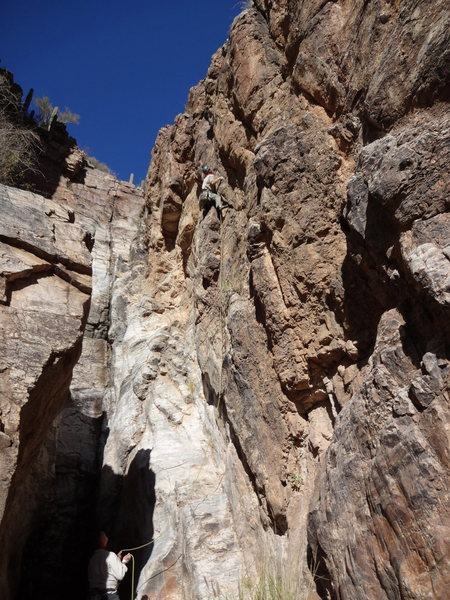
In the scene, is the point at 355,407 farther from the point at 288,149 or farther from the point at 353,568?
the point at 288,149

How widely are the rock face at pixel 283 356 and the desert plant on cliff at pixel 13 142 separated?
656cm

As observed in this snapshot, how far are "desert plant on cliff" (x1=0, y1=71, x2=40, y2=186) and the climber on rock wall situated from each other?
19.4ft

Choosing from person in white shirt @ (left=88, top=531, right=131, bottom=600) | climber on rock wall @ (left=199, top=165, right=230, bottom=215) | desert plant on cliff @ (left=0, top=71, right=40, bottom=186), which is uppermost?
desert plant on cliff @ (left=0, top=71, right=40, bottom=186)

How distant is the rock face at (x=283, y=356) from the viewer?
4.06 m

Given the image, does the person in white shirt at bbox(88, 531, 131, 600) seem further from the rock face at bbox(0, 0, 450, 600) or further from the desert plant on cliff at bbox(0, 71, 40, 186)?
the desert plant on cliff at bbox(0, 71, 40, 186)

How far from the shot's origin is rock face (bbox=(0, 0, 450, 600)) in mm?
4062

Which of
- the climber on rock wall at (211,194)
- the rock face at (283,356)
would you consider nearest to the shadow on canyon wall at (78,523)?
the rock face at (283,356)

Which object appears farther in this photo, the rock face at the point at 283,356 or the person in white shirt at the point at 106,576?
the person in white shirt at the point at 106,576

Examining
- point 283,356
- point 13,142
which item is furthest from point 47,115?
point 283,356

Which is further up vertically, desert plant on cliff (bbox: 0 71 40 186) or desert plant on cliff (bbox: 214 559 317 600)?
desert plant on cliff (bbox: 0 71 40 186)

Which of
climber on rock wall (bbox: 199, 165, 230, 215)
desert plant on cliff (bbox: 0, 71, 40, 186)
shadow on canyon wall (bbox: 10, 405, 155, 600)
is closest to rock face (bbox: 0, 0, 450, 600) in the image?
shadow on canyon wall (bbox: 10, 405, 155, 600)

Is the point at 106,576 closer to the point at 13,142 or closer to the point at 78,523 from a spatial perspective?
the point at 78,523

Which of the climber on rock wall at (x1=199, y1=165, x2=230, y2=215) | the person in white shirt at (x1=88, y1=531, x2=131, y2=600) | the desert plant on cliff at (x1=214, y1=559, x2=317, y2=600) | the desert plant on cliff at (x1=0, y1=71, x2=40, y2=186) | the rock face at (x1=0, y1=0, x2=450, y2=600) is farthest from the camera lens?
the desert plant on cliff at (x1=0, y1=71, x2=40, y2=186)

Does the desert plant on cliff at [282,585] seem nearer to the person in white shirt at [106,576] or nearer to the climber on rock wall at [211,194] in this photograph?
the person in white shirt at [106,576]
